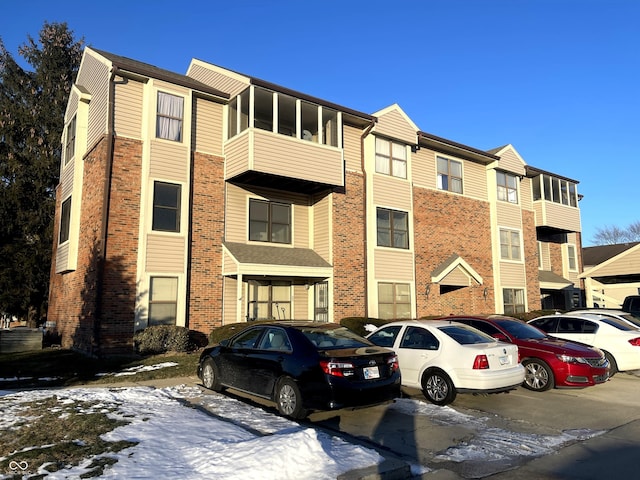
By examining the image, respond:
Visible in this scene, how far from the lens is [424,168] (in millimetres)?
22938

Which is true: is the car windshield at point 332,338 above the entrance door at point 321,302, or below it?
below

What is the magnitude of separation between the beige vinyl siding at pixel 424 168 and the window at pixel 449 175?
0.55 meters

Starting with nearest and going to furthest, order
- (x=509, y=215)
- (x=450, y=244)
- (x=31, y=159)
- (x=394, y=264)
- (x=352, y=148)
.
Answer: (x=352, y=148)
(x=394, y=264)
(x=450, y=244)
(x=509, y=215)
(x=31, y=159)

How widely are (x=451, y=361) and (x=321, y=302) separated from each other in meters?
10.6

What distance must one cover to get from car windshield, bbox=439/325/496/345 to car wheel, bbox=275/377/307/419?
331 cm

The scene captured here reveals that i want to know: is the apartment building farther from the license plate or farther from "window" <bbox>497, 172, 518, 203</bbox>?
the license plate

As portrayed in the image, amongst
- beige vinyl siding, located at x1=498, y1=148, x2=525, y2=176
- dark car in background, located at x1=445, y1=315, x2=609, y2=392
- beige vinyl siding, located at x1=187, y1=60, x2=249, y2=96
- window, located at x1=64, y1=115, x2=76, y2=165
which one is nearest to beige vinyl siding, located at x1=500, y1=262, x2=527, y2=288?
beige vinyl siding, located at x1=498, y1=148, x2=525, y2=176

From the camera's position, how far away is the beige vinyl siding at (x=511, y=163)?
85.6 ft

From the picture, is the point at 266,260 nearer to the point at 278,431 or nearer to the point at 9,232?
the point at 278,431

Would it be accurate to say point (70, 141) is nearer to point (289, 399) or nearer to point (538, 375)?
point (289, 399)

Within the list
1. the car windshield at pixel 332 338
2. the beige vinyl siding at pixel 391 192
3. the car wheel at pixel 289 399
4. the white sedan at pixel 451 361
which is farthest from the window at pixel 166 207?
the car wheel at pixel 289 399

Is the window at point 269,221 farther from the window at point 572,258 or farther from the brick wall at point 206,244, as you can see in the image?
the window at point 572,258

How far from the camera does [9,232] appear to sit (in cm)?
2730

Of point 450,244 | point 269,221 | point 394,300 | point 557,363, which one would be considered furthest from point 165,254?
point 450,244
